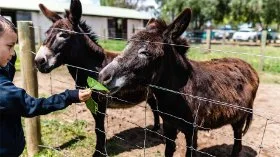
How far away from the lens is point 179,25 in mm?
3068

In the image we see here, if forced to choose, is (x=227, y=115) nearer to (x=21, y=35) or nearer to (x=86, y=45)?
(x=86, y=45)

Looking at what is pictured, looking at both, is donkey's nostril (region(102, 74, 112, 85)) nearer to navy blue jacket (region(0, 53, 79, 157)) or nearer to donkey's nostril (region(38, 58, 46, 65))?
navy blue jacket (region(0, 53, 79, 157))

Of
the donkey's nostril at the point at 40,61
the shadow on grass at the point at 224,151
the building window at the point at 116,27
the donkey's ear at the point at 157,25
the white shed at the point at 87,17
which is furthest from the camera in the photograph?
the building window at the point at 116,27

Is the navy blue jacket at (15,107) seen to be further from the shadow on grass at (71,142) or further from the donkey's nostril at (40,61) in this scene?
the shadow on grass at (71,142)

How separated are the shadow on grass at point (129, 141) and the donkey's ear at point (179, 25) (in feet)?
6.37

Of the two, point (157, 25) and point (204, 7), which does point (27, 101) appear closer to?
point (157, 25)

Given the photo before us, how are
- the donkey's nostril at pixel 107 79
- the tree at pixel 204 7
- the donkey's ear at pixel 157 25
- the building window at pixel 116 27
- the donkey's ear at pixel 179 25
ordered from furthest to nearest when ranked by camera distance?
the building window at pixel 116 27 → the tree at pixel 204 7 → the donkey's ear at pixel 157 25 → the donkey's ear at pixel 179 25 → the donkey's nostril at pixel 107 79

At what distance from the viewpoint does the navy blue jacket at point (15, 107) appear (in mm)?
2098

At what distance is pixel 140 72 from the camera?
9.73ft

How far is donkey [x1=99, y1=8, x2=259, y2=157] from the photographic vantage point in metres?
2.94

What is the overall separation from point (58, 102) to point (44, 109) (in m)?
0.10

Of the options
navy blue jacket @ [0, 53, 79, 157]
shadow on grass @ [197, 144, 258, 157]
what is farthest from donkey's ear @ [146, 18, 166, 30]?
shadow on grass @ [197, 144, 258, 157]

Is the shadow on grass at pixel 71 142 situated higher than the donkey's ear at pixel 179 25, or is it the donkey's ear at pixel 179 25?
the donkey's ear at pixel 179 25

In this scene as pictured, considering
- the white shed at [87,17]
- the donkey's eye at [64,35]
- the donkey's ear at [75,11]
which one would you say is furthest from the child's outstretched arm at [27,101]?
the white shed at [87,17]
